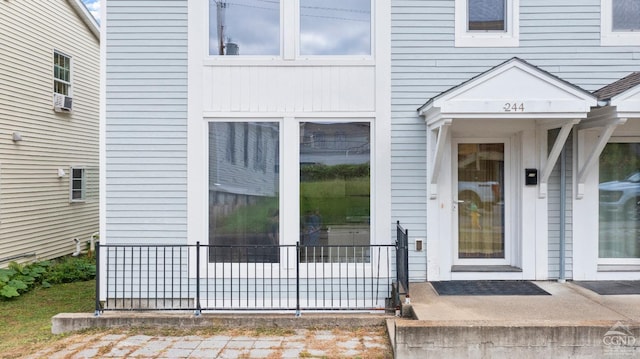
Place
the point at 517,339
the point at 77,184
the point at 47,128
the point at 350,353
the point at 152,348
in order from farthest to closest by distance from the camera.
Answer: the point at 77,184, the point at 47,128, the point at 152,348, the point at 350,353, the point at 517,339

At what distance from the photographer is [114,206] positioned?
601cm

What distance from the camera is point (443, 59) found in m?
6.03

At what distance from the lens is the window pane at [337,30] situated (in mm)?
6094

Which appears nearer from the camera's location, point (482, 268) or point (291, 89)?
point (291, 89)

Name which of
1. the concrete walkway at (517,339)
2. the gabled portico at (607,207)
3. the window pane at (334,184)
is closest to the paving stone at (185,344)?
the window pane at (334,184)

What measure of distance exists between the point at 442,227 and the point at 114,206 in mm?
4382

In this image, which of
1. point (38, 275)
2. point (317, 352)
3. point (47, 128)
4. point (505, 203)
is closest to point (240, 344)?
point (317, 352)

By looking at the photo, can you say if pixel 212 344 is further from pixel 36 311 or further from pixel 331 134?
pixel 36 311

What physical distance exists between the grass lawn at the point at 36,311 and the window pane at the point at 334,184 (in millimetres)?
3327

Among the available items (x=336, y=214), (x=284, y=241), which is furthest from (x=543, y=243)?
(x=284, y=241)

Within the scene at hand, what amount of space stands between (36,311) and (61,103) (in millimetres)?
5932

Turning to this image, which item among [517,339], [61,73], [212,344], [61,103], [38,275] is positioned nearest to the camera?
[517,339]

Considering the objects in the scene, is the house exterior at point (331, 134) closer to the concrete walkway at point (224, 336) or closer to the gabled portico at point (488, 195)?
the gabled portico at point (488, 195)

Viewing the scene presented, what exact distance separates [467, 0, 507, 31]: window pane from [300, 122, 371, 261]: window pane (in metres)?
2.04
